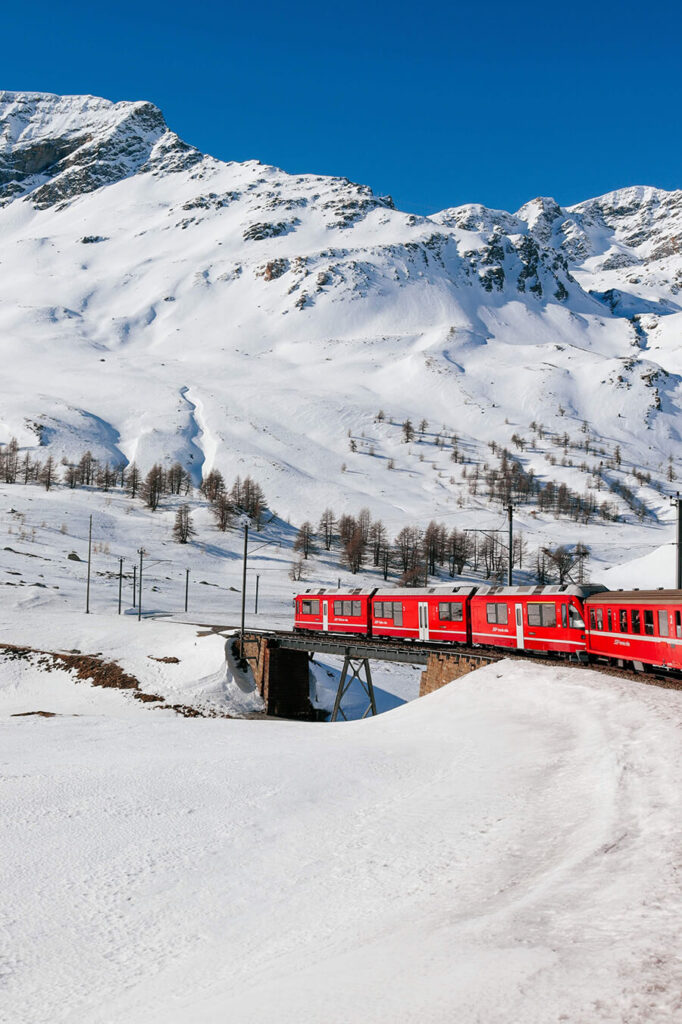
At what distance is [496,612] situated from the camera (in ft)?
131

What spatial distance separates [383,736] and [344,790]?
7.29 meters

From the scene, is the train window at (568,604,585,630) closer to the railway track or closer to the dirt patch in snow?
the railway track

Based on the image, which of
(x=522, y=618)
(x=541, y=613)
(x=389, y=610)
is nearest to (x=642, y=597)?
(x=541, y=613)

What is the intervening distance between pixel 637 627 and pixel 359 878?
806 inches

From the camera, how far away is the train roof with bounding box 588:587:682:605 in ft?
86.7

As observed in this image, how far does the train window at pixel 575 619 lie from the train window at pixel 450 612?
29.1 ft

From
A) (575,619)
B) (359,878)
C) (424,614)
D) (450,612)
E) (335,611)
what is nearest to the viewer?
(359,878)

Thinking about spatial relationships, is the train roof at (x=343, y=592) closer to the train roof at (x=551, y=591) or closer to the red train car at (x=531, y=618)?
the red train car at (x=531, y=618)

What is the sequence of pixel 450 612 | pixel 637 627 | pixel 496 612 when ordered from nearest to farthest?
pixel 637 627 < pixel 496 612 < pixel 450 612

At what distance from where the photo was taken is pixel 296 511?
176375 millimetres

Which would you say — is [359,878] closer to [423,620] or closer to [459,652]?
[459,652]

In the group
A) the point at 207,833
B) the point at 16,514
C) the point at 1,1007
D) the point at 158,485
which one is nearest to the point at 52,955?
the point at 1,1007

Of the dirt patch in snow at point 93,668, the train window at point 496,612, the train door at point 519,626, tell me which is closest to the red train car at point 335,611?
the dirt patch in snow at point 93,668

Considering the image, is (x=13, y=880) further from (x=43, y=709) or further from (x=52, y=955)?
(x=43, y=709)
